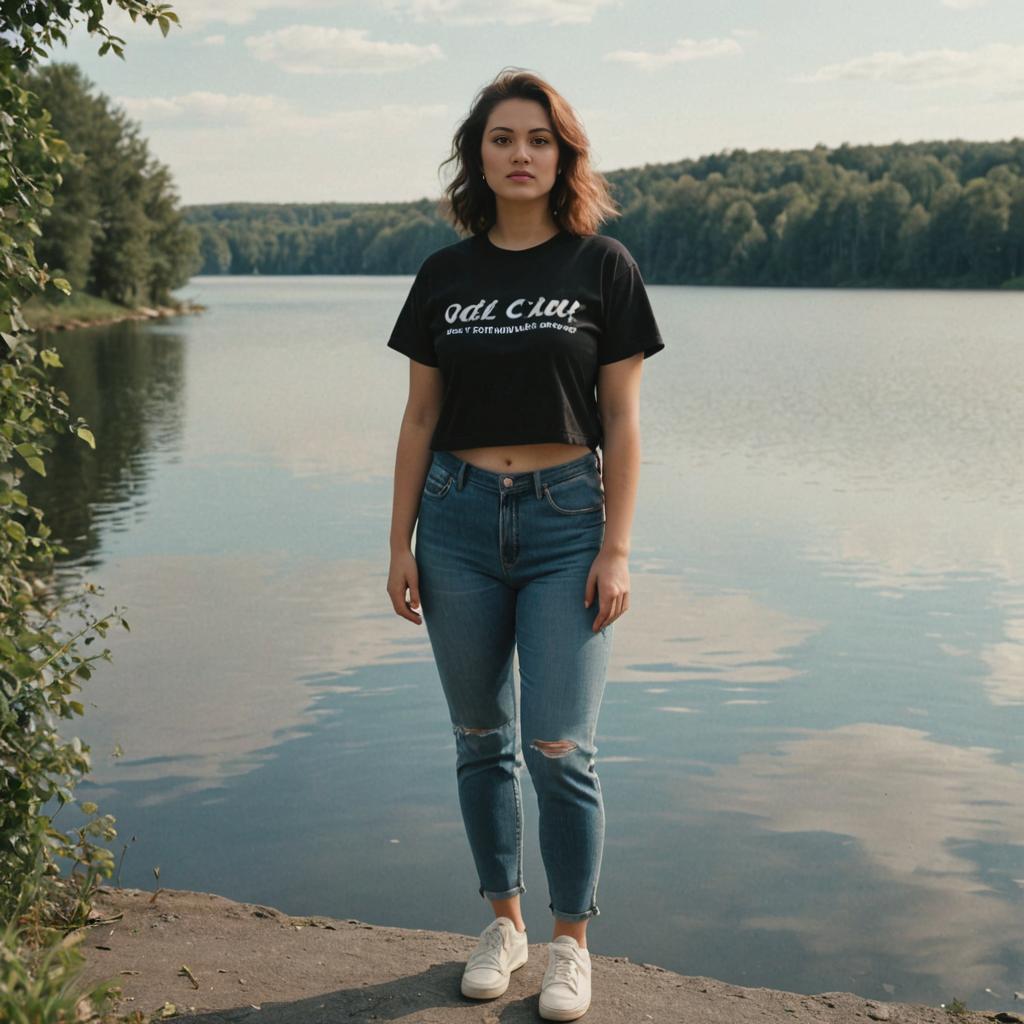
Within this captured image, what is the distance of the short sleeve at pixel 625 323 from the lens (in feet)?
10.4

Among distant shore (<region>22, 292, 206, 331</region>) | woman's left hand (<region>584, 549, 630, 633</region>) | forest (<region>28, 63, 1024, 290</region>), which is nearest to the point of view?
woman's left hand (<region>584, 549, 630, 633</region>)

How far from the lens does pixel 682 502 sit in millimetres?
12883

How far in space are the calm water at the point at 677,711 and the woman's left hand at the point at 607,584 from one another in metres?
1.77

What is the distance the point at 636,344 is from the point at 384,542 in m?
8.03

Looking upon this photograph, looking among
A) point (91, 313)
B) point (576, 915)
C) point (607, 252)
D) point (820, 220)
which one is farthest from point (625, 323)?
point (820, 220)

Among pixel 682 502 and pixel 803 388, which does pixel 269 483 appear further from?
pixel 803 388

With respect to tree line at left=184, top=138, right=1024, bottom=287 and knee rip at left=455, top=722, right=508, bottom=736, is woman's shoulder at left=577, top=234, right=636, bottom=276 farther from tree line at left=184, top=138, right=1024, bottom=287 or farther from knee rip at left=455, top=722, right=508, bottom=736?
tree line at left=184, top=138, right=1024, bottom=287

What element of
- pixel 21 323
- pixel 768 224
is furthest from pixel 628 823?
pixel 768 224

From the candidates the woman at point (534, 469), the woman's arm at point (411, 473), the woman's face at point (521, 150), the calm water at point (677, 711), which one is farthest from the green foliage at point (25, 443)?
the calm water at point (677, 711)

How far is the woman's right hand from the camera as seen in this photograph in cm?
334

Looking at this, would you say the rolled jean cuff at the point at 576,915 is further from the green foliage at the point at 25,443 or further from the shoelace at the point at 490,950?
the green foliage at the point at 25,443

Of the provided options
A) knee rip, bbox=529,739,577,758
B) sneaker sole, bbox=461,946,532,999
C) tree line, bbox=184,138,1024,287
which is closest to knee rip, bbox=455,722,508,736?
knee rip, bbox=529,739,577,758

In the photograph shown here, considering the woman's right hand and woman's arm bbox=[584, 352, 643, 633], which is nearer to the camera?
woman's arm bbox=[584, 352, 643, 633]

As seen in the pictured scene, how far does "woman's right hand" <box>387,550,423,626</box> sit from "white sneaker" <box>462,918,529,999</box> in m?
0.86
